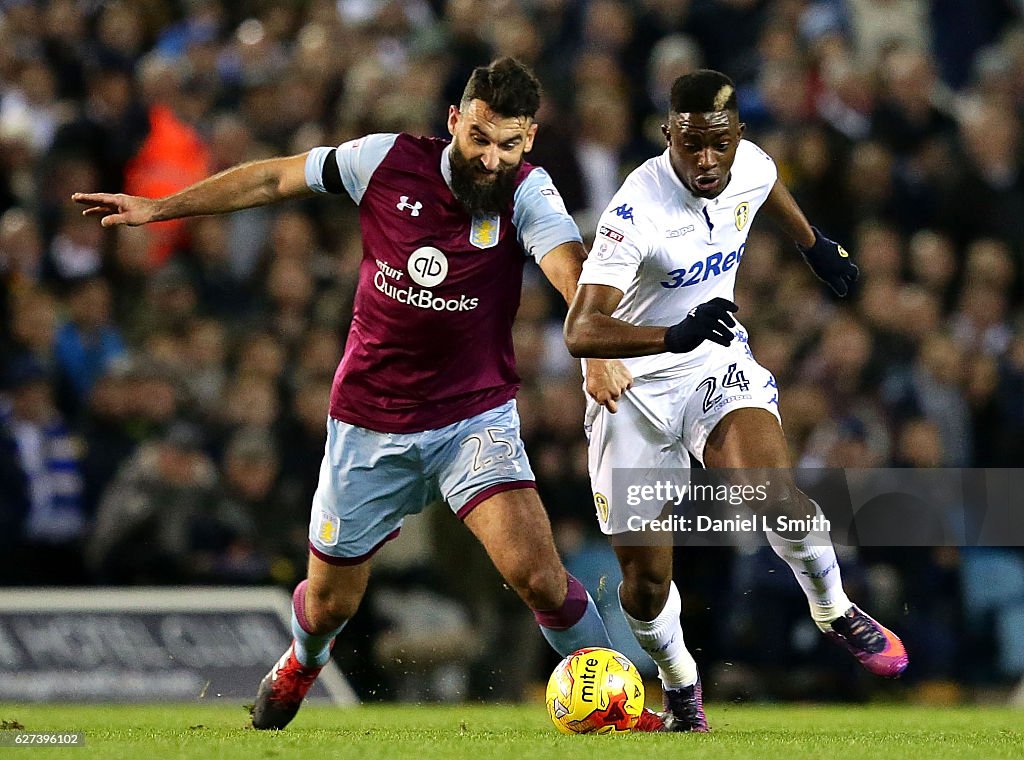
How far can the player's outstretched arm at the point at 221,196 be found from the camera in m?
7.63

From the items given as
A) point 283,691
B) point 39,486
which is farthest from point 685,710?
point 39,486

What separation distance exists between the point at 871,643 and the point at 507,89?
115 inches

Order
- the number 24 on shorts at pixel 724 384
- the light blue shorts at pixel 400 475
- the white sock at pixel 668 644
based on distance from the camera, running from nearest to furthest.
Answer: the light blue shorts at pixel 400 475
the number 24 on shorts at pixel 724 384
the white sock at pixel 668 644

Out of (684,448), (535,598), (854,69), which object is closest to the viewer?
(535,598)

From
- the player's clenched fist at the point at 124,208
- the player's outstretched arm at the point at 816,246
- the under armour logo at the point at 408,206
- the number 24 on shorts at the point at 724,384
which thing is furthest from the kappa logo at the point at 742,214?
the player's clenched fist at the point at 124,208

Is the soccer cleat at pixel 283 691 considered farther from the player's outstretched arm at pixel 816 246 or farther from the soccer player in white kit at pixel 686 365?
the player's outstretched arm at pixel 816 246

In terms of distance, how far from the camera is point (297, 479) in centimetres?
1140

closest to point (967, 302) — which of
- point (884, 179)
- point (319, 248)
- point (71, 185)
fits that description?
point (884, 179)

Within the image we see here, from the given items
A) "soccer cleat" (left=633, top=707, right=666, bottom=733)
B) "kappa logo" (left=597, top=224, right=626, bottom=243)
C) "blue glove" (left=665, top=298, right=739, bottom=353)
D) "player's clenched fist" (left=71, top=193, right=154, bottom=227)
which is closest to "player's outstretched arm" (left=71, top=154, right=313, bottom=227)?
"player's clenched fist" (left=71, top=193, right=154, bottom=227)

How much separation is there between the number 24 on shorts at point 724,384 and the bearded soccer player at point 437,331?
867mm

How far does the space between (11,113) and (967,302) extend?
7.37 meters

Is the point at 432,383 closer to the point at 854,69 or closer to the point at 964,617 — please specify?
the point at 964,617

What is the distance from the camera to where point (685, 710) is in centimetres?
814

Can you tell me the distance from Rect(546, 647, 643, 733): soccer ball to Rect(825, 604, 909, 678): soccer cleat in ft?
3.19
